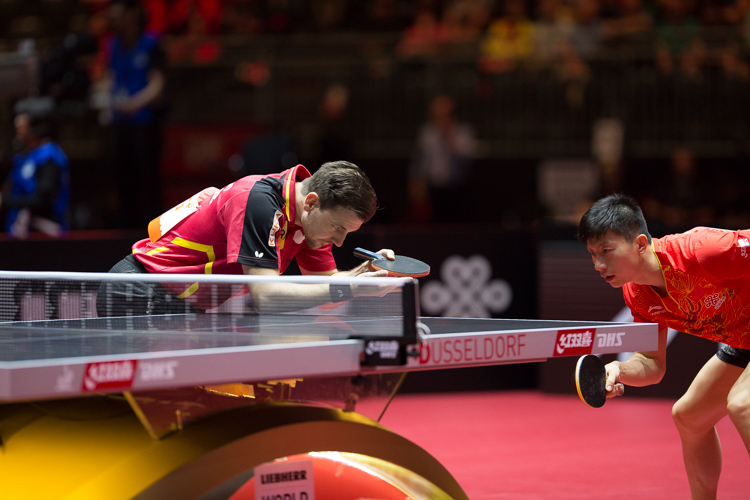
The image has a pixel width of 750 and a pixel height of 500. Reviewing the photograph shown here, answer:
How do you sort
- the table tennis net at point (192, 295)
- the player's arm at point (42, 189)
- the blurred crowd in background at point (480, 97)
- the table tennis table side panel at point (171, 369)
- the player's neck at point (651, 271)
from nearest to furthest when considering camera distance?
1. the table tennis table side panel at point (171, 369)
2. the table tennis net at point (192, 295)
3. the player's neck at point (651, 271)
4. the player's arm at point (42, 189)
5. the blurred crowd in background at point (480, 97)

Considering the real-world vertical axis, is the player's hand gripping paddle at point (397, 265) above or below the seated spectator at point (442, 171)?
above

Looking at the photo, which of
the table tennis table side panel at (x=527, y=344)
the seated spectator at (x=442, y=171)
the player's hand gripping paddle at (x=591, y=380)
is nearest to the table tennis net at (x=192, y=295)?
the table tennis table side panel at (x=527, y=344)

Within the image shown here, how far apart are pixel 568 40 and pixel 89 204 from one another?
19.7 feet

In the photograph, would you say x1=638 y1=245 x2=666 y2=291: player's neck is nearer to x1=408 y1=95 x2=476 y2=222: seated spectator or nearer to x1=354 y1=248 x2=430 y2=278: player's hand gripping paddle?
x1=354 y1=248 x2=430 y2=278: player's hand gripping paddle

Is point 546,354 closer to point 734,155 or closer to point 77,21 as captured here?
point 734,155

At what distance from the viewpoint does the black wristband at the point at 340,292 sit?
9.11ft

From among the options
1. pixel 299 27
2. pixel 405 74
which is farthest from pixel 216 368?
pixel 299 27

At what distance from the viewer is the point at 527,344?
2.67 metres

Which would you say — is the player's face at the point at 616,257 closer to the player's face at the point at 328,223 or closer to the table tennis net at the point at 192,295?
the player's face at the point at 328,223

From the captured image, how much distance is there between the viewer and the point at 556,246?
7.68 meters

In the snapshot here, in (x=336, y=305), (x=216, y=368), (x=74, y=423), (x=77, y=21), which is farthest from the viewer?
(x=77, y=21)

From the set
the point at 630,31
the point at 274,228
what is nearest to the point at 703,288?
the point at 274,228

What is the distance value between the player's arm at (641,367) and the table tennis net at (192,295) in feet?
3.76

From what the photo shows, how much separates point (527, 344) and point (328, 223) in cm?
106
